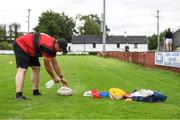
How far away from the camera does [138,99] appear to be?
41.0 feet

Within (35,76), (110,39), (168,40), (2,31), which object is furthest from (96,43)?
(35,76)

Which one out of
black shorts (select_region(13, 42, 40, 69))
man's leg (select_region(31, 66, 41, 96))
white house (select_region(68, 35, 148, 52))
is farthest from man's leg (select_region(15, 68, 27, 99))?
white house (select_region(68, 35, 148, 52))

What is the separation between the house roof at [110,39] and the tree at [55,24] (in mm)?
3113

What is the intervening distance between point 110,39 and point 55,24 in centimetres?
1544

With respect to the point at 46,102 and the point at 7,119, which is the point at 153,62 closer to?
the point at 46,102

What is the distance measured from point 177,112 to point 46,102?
3.07 metres

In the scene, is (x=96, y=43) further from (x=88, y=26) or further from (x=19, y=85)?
(x=19, y=85)

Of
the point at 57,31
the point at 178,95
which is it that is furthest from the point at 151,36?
the point at 178,95

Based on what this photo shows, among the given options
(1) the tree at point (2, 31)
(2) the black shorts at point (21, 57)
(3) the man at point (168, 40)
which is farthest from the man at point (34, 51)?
(1) the tree at point (2, 31)

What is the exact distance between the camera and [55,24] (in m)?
130

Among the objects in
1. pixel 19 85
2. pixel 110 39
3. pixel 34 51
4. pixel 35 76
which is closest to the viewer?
pixel 19 85

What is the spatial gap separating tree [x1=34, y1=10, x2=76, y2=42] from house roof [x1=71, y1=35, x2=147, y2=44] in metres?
3.11

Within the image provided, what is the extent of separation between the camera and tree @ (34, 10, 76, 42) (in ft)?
423

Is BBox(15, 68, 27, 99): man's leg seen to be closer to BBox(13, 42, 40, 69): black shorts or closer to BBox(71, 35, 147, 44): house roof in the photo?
BBox(13, 42, 40, 69): black shorts
